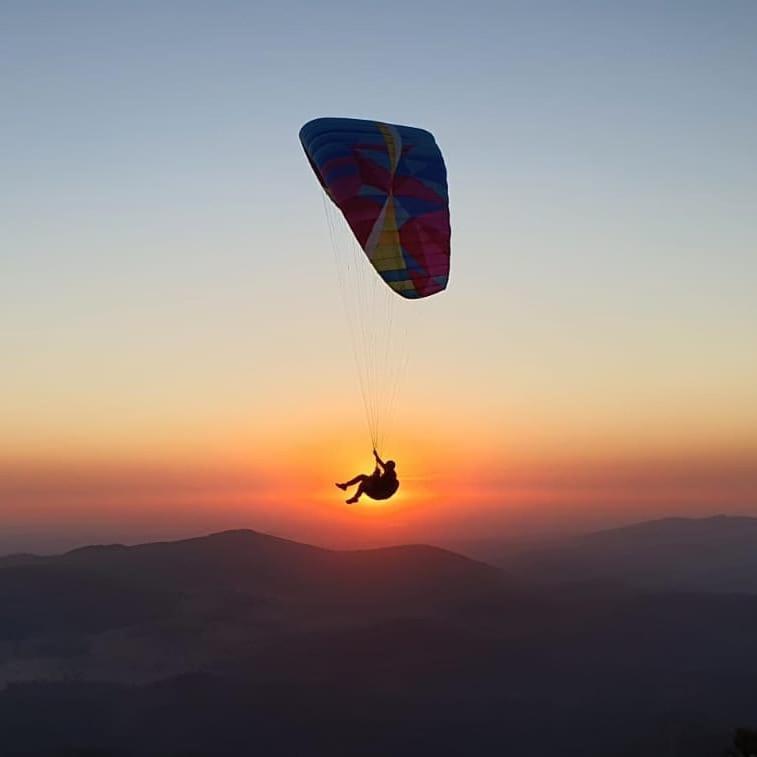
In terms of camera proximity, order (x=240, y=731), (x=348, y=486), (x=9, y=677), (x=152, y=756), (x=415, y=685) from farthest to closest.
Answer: (x=9, y=677), (x=415, y=685), (x=240, y=731), (x=152, y=756), (x=348, y=486)

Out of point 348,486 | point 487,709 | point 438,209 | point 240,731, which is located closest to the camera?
point 348,486

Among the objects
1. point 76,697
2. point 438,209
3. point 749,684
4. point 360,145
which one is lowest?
point 749,684

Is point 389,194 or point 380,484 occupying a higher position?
point 389,194

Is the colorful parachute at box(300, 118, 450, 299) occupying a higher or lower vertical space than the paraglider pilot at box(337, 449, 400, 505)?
higher

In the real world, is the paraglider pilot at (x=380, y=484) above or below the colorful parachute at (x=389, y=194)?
below

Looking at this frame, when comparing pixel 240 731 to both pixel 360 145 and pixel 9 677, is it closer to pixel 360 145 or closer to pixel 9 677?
pixel 9 677

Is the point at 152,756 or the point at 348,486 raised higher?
the point at 348,486

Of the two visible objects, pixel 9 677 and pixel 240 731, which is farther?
pixel 9 677

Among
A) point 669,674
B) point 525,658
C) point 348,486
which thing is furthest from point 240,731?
point 348,486
